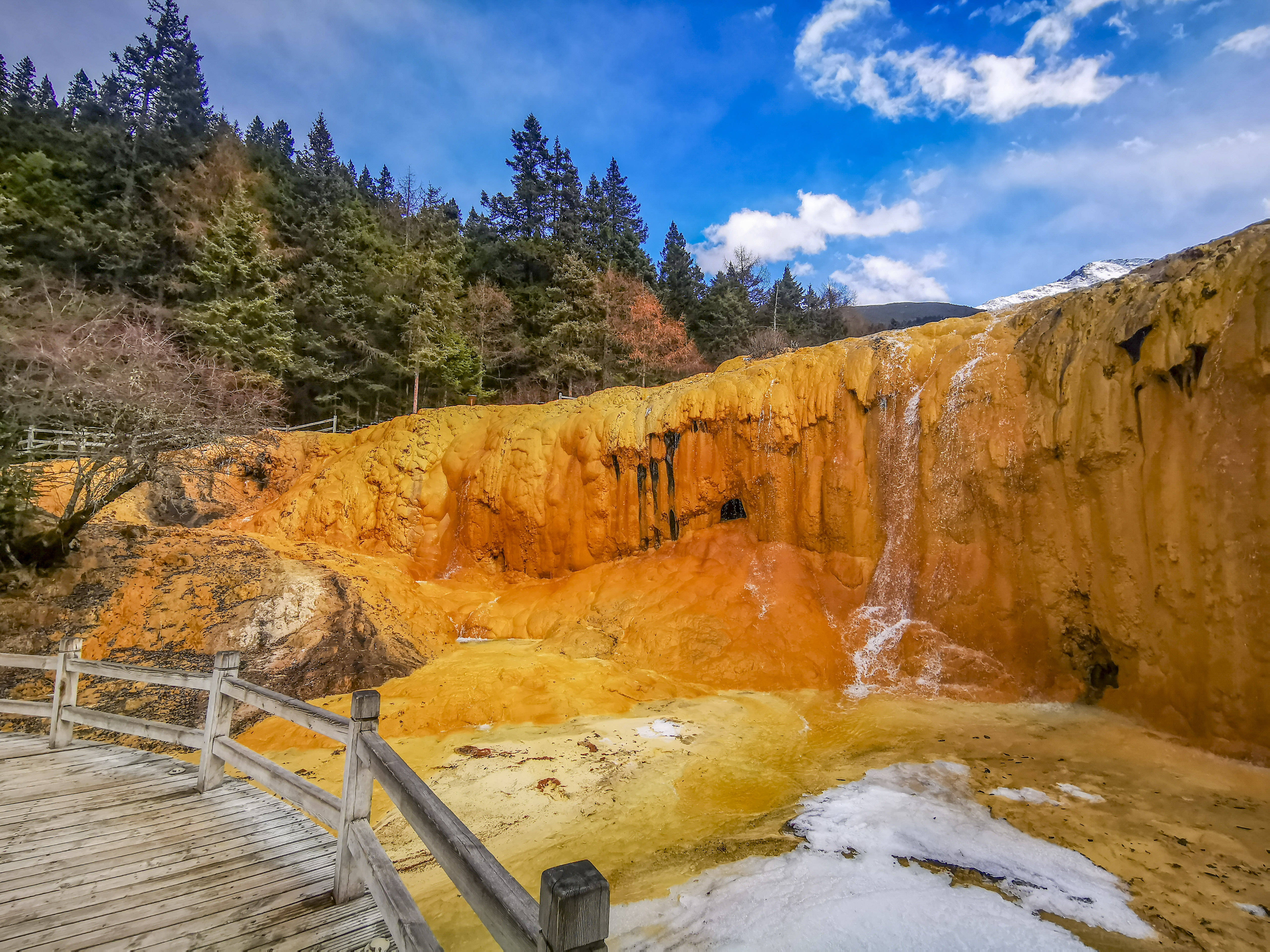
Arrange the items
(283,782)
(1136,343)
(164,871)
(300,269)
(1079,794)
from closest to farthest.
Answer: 1. (164,871)
2. (283,782)
3. (1079,794)
4. (1136,343)
5. (300,269)

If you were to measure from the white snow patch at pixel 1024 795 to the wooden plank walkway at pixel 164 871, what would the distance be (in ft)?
22.4

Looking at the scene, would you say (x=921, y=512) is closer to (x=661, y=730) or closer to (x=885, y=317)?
(x=661, y=730)

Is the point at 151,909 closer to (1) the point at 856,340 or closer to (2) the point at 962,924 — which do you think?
(2) the point at 962,924

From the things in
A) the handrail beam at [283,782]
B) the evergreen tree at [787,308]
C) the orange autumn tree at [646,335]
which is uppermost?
the evergreen tree at [787,308]

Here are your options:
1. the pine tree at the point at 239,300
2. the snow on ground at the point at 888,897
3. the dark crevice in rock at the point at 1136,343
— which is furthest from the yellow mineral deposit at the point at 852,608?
the pine tree at the point at 239,300

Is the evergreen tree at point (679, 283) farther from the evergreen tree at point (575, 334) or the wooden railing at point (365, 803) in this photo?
the wooden railing at point (365, 803)

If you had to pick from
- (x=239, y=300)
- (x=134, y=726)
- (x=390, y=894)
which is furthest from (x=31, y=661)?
(x=239, y=300)

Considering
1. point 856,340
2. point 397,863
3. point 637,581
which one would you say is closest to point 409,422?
point 637,581

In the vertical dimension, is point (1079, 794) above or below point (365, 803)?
below

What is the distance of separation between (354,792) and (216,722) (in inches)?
95.4

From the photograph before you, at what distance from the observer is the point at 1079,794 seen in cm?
662

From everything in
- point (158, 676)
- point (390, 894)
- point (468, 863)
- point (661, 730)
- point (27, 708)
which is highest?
point (468, 863)

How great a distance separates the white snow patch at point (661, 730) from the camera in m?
9.08

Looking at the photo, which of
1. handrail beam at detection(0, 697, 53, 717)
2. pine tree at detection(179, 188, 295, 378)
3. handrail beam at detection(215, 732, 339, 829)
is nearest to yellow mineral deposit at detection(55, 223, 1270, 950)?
handrail beam at detection(215, 732, 339, 829)
